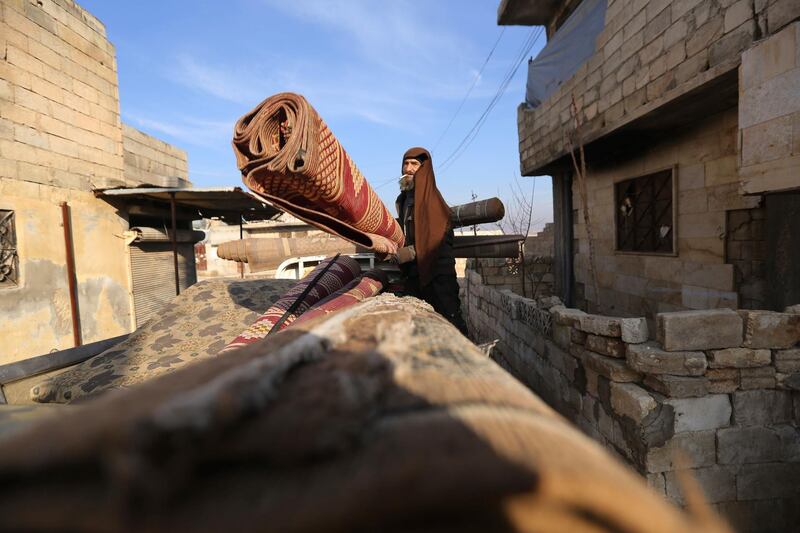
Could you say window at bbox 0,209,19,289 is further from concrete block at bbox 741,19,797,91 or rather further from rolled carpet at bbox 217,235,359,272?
concrete block at bbox 741,19,797,91

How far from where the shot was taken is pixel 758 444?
276 cm

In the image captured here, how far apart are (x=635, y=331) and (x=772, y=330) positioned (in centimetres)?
88

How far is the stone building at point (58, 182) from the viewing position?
15.2 ft

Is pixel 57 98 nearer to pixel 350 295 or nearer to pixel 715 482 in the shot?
pixel 350 295

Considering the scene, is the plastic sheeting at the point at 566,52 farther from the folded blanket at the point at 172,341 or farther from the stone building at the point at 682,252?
the folded blanket at the point at 172,341

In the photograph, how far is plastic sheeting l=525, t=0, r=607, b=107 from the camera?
572 centimetres

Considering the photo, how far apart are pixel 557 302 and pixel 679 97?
2.73m

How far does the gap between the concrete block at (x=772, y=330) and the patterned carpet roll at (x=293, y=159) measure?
313 centimetres

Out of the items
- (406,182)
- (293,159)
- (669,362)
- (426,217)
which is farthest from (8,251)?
(669,362)

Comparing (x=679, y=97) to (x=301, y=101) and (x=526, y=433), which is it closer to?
(x=301, y=101)

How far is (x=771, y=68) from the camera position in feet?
9.73

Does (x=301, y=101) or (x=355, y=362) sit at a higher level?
(x=301, y=101)

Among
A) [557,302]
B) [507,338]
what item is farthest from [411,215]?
[507,338]

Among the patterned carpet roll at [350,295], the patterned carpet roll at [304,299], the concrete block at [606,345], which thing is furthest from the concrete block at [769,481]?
the patterned carpet roll at [304,299]
